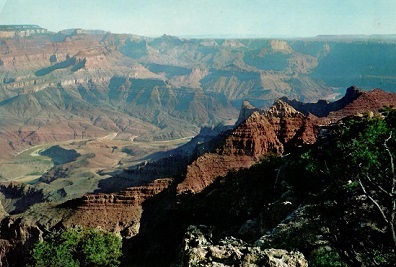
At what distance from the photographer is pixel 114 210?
235ft

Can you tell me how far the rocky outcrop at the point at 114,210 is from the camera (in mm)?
68500

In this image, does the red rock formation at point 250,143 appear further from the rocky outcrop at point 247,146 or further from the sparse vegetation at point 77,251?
the sparse vegetation at point 77,251

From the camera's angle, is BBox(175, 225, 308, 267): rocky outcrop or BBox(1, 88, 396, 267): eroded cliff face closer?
BBox(175, 225, 308, 267): rocky outcrop

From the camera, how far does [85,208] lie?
7100 centimetres

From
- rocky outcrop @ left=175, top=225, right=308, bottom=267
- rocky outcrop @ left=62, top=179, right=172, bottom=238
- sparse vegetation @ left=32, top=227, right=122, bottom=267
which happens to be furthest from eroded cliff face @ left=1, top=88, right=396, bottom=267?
rocky outcrop @ left=175, top=225, right=308, bottom=267

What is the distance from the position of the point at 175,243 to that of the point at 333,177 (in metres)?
34.7

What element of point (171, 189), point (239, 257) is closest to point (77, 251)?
point (171, 189)

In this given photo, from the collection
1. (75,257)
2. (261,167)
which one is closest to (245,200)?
(261,167)

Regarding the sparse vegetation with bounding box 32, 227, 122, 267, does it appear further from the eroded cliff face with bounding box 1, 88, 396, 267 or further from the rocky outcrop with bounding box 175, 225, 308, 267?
the rocky outcrop with bounding box 175, 225, 308, 267

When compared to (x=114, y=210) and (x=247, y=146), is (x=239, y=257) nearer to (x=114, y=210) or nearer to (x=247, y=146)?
(x=114, y=210)

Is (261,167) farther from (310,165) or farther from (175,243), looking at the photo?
(310,165)

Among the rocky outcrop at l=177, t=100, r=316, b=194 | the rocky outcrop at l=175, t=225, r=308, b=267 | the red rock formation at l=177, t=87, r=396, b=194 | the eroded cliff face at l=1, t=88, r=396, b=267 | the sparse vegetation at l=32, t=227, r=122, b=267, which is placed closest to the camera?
the rocky outcrop at l=175, t=225, r=308, b=267

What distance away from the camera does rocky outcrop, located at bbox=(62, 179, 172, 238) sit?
2697 inches

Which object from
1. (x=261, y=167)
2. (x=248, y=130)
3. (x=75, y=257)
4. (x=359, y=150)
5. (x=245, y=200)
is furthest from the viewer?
(x=248, y=130)
